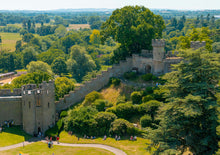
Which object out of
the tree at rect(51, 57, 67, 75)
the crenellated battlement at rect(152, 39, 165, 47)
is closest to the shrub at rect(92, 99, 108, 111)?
the crenellated battlement at rect(152, 39, 165, 47)

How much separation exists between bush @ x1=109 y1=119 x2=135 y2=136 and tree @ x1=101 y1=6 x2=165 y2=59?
2110 centimetres

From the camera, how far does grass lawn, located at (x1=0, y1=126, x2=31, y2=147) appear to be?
5197cm

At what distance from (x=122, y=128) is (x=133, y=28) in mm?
24004

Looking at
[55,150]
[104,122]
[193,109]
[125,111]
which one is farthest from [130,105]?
[193,109]

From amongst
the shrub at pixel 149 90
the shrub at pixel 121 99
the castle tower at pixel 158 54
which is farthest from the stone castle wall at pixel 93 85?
the shrub at pixel 149 90

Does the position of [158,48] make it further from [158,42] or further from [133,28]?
[133,28]

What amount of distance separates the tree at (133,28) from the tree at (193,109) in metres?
25.5

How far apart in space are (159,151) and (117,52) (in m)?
35.3

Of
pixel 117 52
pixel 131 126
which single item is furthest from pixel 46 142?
pixel 117 52

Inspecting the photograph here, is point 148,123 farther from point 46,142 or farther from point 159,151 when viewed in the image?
point 46,142

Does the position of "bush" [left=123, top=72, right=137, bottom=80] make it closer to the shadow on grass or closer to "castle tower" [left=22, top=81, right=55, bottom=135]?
"castle tower" [left=22, top=81, right=55, bottom=135]

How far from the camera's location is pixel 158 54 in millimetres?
63031

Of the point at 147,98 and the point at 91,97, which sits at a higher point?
the point at 147,98

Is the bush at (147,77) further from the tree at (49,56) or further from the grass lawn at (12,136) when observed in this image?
the tree at (49,56)
